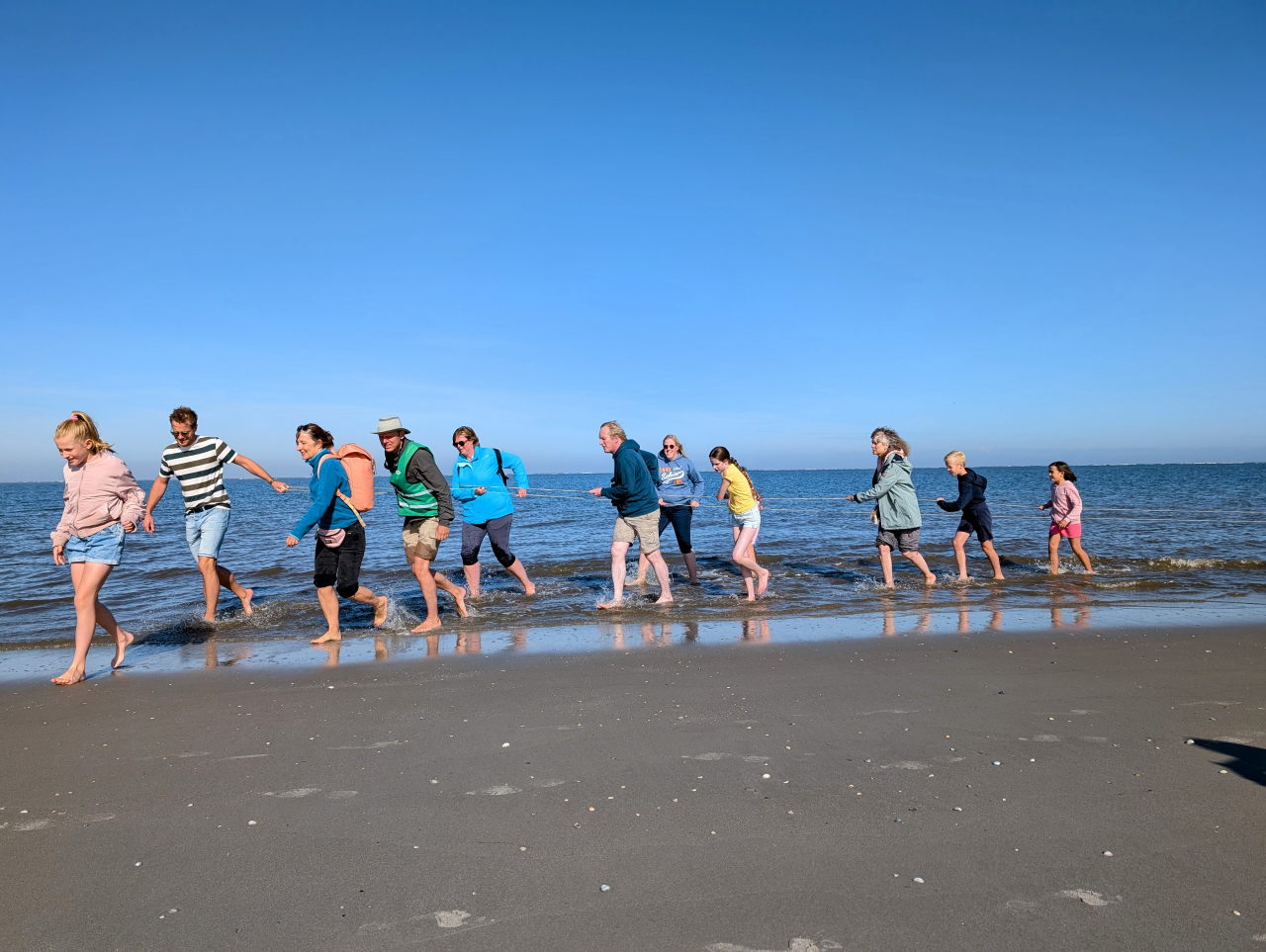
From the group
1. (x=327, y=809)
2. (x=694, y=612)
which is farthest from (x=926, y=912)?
(x=694, y=612)

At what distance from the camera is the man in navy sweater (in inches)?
328

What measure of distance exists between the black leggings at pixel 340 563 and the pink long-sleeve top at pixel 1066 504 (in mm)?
8852

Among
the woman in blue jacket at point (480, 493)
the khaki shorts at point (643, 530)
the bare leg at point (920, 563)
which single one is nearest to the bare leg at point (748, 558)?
the khaki shorts at point (643, 530)

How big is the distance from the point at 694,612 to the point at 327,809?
17.1ft

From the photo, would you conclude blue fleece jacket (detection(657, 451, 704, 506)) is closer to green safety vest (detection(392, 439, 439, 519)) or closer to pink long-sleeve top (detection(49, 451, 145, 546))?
green safety vest (detection(392, 439, 439, 519))

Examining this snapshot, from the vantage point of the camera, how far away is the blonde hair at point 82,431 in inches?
213

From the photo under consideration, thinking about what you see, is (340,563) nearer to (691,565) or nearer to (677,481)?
(677,481)

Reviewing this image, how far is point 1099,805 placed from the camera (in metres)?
3.13

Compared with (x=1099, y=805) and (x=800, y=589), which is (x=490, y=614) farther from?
(x=1099, y=805)

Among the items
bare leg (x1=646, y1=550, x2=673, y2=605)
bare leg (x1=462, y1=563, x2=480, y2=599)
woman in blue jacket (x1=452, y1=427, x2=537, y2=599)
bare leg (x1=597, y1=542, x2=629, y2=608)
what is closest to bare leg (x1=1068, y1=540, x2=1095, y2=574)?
bare leg (x1=646, y1=550, x2=673, y2=605)

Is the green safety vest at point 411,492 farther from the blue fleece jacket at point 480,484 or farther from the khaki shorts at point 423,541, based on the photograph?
the blue fleece jacket at point 480,484

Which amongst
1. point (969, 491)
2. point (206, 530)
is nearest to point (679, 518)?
point (969, 491)

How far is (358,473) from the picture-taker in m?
7.20

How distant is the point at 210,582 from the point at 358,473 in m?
1.94
